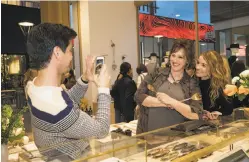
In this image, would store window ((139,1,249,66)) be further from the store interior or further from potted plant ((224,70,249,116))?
potted plant ((224,70,249,116))

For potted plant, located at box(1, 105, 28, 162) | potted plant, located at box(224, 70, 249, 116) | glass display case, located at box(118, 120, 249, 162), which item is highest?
potted plant, located at box(224, 70, 249, 116)

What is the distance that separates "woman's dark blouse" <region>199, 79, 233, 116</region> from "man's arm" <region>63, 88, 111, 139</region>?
3.51ft

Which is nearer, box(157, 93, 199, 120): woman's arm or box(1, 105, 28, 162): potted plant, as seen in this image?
box(1, 105, 28, 162): potted plant

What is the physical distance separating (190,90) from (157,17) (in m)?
5.39

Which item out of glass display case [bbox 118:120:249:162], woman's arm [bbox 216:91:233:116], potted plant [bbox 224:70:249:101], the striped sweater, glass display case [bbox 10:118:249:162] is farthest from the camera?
woman's arm [bbox 216:91:233:116]

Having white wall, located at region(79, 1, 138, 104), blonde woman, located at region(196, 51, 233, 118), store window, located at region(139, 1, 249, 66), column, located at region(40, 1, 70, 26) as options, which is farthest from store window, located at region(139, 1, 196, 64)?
blonde woman, located at region(196, 51, 233, 118)

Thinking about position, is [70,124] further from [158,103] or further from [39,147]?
[158,103]

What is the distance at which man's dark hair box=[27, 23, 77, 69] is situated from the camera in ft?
3.70

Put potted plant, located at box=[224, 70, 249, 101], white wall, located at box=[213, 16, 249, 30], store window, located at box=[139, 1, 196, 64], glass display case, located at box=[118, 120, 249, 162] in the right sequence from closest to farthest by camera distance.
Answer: glass display case, located at box=[118, 120, 249, 162] < potted plant, located at box=[224, 70, 249, 101] < white wall, located at box=[213, 16, 249, 30] < store window, located at box=[139, 1, 196, 64]

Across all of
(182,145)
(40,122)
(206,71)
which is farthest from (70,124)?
(206,71)

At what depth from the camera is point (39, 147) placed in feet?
4.03

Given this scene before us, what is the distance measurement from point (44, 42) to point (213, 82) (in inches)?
51.7

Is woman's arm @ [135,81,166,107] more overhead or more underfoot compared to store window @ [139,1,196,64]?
more underfoot

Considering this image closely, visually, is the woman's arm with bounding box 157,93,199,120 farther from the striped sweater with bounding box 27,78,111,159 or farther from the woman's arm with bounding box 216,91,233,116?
the striped sweater with bounding box 27,78,111,159
